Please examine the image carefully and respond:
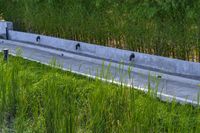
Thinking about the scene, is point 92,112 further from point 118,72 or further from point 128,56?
point 128,56

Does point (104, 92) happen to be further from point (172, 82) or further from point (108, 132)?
point (172, 82)

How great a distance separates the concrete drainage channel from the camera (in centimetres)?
646

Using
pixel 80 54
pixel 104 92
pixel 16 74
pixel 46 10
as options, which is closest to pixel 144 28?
pixel 80 54

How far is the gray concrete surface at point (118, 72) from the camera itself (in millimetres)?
5906

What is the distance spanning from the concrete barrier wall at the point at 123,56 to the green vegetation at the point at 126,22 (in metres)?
0.39

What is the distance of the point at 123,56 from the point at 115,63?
451 mm

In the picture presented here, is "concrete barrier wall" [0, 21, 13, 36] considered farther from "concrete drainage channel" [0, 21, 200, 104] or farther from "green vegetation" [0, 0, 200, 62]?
"green vegetation" [0, 0, 200, 62]

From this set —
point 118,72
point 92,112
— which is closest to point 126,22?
point 118,72

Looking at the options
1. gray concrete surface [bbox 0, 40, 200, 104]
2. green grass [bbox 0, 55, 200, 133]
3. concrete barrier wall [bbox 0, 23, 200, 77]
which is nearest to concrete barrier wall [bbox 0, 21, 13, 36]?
gray concrete surface [bbox 0, 40, 200, 104]

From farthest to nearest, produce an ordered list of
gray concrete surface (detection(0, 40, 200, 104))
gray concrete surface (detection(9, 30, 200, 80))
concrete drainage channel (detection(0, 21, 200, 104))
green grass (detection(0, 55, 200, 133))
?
1. gray concrete surface (detection(9, 30, 200, 80))
2. concrete drainage channel (detection(0, 21, 200, 104))
3. gray concrete surface (detection(0, 40, 200, 104))
4. green grass (detection(0, 55, 200, 133))

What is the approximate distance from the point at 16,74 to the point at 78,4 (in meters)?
4.95

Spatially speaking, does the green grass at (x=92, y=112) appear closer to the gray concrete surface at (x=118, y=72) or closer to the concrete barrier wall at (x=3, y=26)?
the gray concrete surface at (x=118, y=72)

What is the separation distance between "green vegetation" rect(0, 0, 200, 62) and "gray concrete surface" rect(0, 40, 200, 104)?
68 centimetres

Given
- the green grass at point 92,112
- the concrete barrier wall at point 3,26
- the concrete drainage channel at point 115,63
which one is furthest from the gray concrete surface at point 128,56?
the green grass at point 92,112
